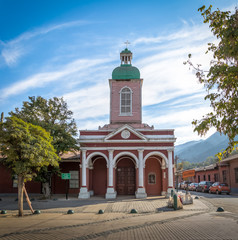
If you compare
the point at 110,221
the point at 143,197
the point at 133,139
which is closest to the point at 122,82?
the point at 133,139

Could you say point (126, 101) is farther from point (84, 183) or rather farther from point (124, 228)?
point (124, 228)

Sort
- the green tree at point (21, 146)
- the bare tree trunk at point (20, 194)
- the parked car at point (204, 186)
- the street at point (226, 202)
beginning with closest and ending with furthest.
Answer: the green tree at point (21, 146) → the bare tree trunk at point (20, 194) → the street at point (226, 202) → the parked car at point (204, 186)

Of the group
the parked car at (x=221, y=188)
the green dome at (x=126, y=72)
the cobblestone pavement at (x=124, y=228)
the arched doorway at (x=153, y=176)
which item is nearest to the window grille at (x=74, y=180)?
the arched doorway at (x=153, y=176)

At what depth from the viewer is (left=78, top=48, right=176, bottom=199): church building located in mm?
23203

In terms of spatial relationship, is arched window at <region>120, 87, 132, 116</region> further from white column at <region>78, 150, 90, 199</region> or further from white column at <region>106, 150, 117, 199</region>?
white column at <region>78, 150, 90, 199</region>

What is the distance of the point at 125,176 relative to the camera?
25.3 meters

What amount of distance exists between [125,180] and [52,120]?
8680 mm

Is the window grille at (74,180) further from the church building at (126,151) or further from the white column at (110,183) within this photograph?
the white column at (110,183)

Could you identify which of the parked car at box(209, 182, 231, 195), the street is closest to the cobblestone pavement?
the street

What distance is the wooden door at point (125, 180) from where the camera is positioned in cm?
2494

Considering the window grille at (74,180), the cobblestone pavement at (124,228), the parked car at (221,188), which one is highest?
the window grille at (74,180)

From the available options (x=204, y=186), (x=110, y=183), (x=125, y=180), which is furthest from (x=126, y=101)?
(x=204, y=186)

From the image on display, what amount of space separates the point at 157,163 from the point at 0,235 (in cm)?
1826

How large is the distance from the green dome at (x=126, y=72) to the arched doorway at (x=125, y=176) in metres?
8.12
